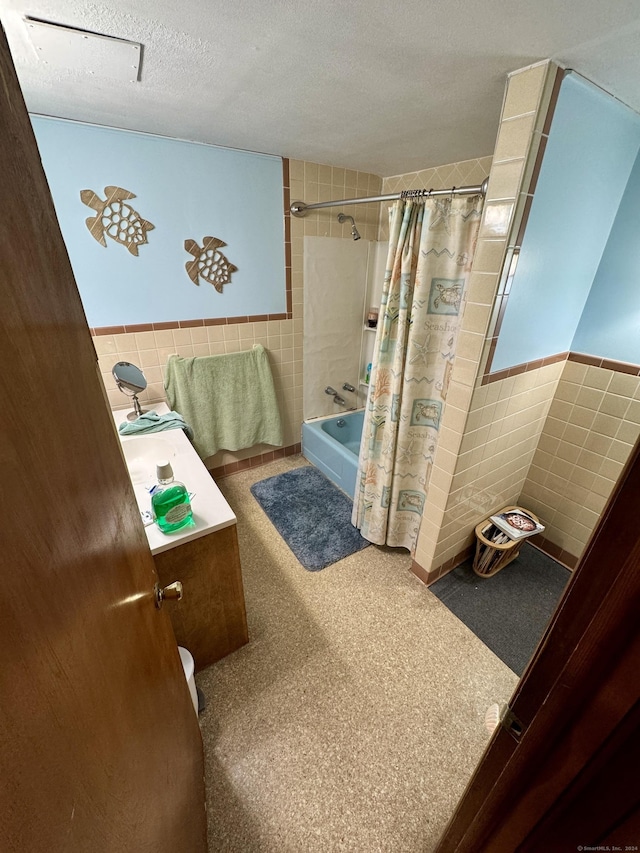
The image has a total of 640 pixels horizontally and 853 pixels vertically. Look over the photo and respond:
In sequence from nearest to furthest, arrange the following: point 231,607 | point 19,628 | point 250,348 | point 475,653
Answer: point 19,628 → point 231,607 → point 475,653 → point 250,348

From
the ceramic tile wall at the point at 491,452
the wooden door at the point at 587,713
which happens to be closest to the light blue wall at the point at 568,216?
the ceramic tile wall at the point at 491,452

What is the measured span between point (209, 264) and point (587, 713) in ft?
7.62

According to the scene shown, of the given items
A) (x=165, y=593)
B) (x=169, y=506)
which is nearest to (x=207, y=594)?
(x=169, y=506)

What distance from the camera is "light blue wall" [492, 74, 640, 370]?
1089 millimetres

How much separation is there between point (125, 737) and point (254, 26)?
5.22 feet

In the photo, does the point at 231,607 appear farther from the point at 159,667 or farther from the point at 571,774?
the point at 571,774

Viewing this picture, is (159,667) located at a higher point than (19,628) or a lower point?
lower

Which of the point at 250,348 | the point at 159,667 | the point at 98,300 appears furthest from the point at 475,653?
the point at 98,300

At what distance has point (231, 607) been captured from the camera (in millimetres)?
1333

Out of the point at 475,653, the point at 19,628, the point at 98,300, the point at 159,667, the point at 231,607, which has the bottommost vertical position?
the point at 475,653

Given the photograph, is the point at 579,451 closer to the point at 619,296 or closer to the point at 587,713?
the point at 619,296

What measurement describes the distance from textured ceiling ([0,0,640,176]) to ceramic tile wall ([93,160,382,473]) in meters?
0.57

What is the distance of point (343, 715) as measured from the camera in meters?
1.26

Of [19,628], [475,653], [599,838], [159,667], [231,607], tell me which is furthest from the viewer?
[475,653]
